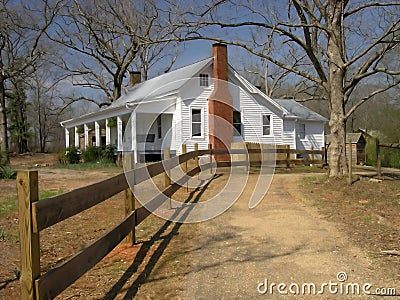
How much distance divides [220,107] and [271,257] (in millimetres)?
18175

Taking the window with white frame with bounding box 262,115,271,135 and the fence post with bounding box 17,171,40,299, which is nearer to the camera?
the fence post with bounding box 17,171,40,299

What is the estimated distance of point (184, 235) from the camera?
21.5 feet

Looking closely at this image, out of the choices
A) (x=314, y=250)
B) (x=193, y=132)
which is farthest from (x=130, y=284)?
(x=193, y=132)

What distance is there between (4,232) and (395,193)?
9.07 m

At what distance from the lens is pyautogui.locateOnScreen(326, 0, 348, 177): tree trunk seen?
40.1 feet

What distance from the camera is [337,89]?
1237cm

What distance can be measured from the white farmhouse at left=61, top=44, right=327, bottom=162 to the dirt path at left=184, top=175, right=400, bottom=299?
1442 centimetres

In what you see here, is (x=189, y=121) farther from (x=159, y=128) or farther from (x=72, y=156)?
(x=72, y=156)

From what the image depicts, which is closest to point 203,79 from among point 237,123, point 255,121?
point 237,123

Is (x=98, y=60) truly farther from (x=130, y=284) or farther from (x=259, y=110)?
(x=130, y=284)

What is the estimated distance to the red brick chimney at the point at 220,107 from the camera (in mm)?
22625

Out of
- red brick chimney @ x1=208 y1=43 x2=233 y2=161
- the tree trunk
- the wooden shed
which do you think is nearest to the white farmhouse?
red brick chimney @ x1=208 y1=43 x2=233 y2=161

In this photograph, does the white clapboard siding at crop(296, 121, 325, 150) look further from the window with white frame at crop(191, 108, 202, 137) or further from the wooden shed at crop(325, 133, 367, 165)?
the window with white frame at crop(191, 108, 202, 137)

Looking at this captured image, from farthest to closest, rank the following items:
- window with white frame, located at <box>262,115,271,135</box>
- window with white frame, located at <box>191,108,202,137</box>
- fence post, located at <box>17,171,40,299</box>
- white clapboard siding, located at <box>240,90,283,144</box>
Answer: window with white frame, located at <box>262,115,271,135</box>
white clapboard siding, located at <box>240,90,283,144</box>
window with white frame, located at <box>191,108,202,137</box>
fence post, located at <box>17,171,40,299</box>
